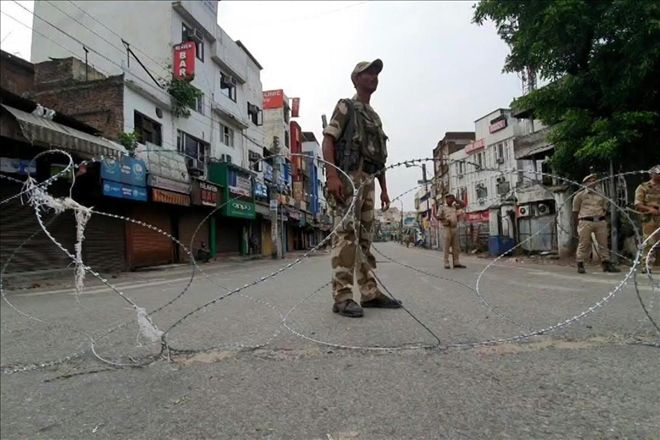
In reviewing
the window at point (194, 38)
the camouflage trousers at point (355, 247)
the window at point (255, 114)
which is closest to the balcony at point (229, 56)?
the window at point (194, 38)

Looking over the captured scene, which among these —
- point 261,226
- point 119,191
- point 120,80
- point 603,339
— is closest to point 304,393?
point 603,339

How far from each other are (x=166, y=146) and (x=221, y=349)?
16069mm

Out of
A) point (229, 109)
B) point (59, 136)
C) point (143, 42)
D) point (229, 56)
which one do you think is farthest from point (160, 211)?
point (229, 56)

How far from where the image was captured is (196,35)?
20.5 metres

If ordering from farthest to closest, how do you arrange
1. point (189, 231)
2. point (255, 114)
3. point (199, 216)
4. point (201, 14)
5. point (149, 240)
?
point (255, 114)
point (201, 14)
point (199, 216)
point (189, 231)
point (149, 240)

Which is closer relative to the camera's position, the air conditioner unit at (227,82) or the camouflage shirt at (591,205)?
the camouflage shirt at (591,205)

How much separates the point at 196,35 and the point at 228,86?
387cm

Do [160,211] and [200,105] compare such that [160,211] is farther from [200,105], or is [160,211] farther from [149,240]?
[200,105]

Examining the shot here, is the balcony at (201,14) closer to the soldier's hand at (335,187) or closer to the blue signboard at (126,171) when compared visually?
the blue signboard at (126,171)

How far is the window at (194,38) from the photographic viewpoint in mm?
19781

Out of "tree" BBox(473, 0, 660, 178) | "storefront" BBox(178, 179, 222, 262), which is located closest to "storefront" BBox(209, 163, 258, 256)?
"storefront" BBox(178, 179, 222, 262)

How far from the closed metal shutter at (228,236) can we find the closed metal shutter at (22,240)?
842 centimetres

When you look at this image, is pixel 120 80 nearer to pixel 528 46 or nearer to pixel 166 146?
pixel 166 146

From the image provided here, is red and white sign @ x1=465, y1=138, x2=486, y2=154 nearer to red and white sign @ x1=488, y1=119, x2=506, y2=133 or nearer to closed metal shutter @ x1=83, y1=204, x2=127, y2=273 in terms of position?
red and white sign @ x1=488, y1=119, x2=506, y2=133
